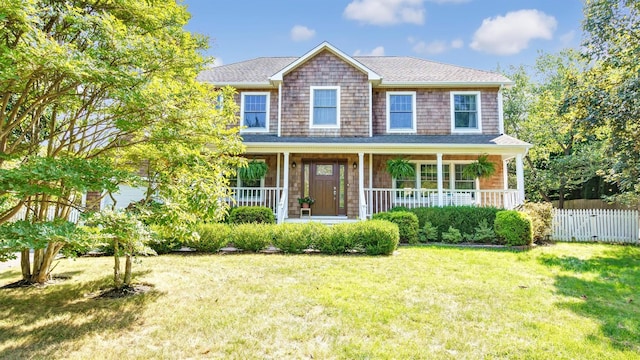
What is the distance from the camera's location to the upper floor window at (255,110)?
13.3 metres

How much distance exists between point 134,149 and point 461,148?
32.0ft

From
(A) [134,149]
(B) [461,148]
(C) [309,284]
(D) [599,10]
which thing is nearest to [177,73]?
(A) [134,149]

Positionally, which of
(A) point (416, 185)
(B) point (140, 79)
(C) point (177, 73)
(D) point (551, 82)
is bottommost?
(A) point (416, 185)

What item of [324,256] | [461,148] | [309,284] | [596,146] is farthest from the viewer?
[596,146]

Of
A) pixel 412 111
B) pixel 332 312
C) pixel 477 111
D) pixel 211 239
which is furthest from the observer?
pixel 412 111

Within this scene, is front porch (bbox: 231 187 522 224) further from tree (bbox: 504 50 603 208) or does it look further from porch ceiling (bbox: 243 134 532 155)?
tree (bbox: 504 50 603 208)

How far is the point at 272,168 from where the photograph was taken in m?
12.9

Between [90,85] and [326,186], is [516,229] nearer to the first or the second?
[326,186]

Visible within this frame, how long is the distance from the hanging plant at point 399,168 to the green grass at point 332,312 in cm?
540

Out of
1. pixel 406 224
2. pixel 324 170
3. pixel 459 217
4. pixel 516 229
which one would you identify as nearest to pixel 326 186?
pixel 324 170

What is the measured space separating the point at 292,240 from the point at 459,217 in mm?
5273

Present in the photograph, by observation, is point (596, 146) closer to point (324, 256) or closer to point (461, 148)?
point (461, 148)

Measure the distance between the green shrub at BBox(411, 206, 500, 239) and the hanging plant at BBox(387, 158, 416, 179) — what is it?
2.15 meters

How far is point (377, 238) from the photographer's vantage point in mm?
7664
